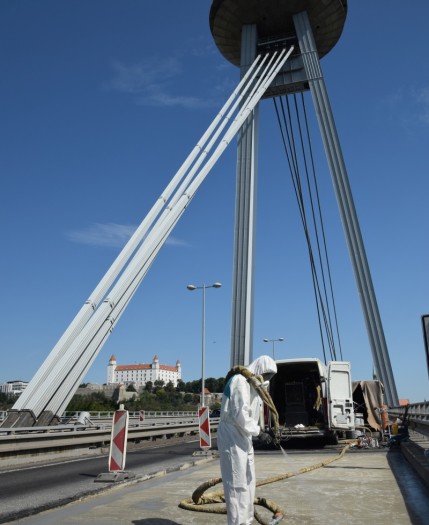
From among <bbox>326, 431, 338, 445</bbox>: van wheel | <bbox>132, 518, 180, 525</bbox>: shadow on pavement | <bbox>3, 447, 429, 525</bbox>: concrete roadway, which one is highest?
<bbox>326, 431, 338, 445</bbox>: van wheel

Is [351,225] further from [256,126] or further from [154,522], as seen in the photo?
[154,522]

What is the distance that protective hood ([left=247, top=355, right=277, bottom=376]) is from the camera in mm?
4535

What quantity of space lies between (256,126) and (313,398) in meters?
14.0

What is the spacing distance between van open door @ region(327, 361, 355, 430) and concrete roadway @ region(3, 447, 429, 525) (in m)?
4.93

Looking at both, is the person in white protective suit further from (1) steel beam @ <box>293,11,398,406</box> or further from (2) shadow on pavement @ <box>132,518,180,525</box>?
(1) steel beam @ <box>293,11,398,406</box>

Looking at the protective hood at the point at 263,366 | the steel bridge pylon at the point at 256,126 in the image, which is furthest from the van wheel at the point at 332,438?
the protective hood at the point at 263,366

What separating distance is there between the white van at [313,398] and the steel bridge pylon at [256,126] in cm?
419

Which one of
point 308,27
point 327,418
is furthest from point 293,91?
point 327,418

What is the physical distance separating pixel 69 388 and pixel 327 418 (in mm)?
7250

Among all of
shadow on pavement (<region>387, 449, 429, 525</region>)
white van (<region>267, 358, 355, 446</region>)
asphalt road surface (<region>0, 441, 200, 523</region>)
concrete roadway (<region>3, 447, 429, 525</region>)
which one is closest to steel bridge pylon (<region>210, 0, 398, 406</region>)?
white van (<region>267, 358, 355, 446</region>)

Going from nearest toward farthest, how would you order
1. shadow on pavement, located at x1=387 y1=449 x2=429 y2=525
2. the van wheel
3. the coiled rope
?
the coiled rope, shadow on pavement, located at x1=387 y1=449 x2=429 y2=525, the van wheel

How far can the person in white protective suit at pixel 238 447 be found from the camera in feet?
13.2

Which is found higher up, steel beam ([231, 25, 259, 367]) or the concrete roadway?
steel beam ([231, 25, 259, 367])

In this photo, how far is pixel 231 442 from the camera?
4191mm
